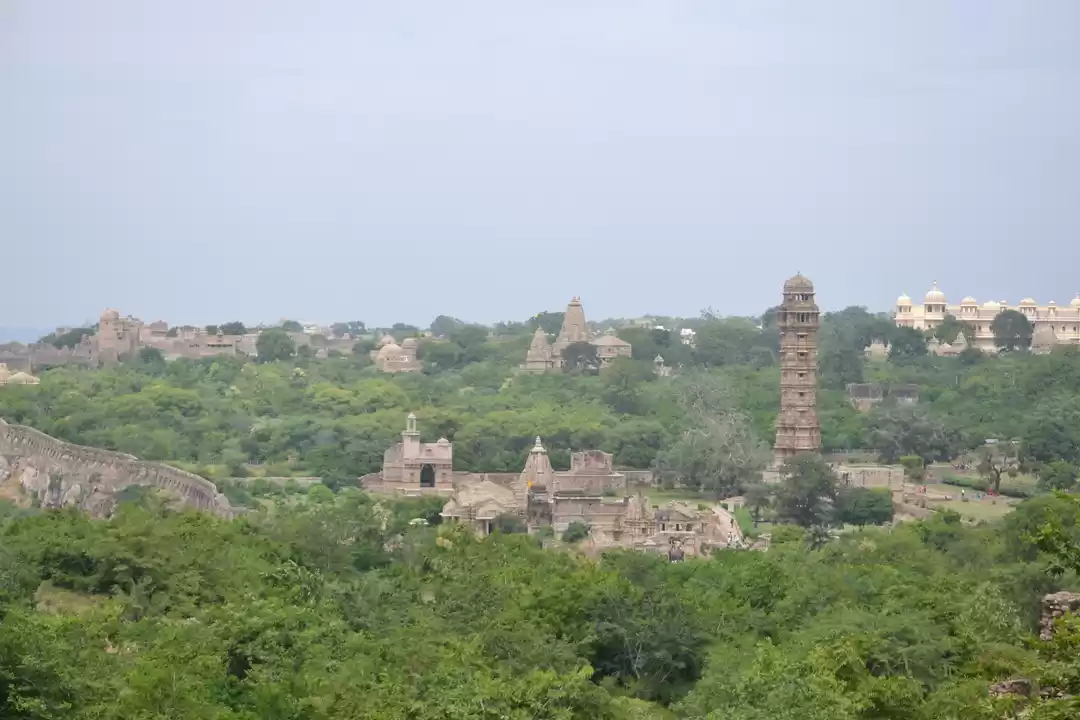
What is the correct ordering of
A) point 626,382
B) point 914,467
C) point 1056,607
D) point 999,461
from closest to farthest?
point 1056,607
point 914,467
point 999,461
point 626,382

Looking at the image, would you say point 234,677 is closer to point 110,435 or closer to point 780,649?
point 780,649

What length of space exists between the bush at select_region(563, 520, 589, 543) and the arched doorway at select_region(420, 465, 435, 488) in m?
9.89

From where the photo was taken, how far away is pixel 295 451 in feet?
209

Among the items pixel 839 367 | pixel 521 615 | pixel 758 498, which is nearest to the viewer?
pixel 521 615

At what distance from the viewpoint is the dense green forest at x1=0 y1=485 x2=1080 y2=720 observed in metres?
19.4

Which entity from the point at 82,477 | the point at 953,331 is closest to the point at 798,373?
the point at 82,477

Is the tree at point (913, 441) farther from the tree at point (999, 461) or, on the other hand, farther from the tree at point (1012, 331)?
the tree at point (1012, 331)

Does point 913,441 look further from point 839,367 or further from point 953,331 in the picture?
point 953,331

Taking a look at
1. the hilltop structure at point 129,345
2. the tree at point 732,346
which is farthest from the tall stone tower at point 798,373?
the hilltop structure at point 129,345

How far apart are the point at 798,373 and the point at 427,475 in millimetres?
11780

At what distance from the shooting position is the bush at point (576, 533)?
45531mm

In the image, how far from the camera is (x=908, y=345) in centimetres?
8912

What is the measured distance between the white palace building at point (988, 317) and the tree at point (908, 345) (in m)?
2.56

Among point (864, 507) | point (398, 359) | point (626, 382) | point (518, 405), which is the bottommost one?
point (864, 507)
